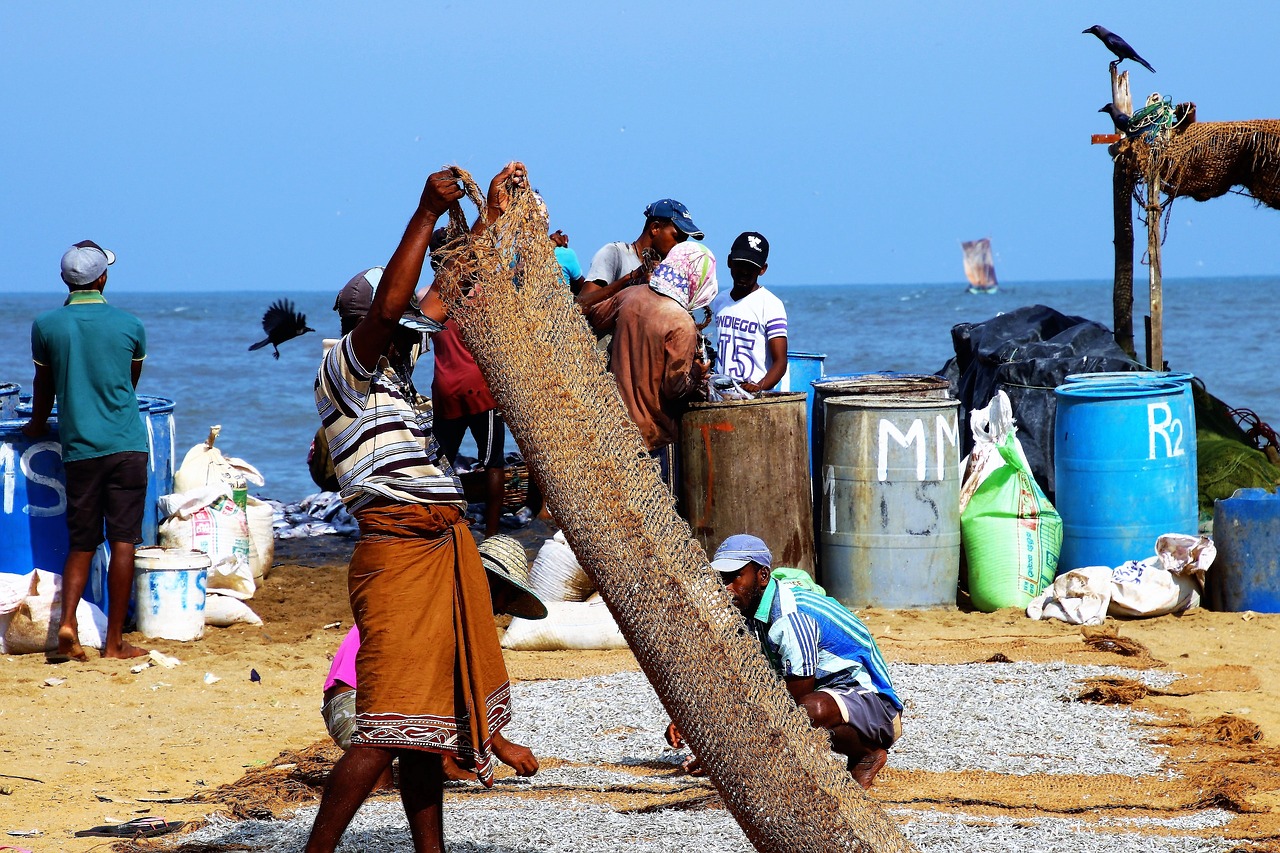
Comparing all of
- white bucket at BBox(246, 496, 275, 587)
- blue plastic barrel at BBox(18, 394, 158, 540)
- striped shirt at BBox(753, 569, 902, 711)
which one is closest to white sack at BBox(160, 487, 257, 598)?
blue plastic barrel at BBox(18, 394, 158, 540)

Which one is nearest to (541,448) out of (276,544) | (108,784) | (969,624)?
(108,784)

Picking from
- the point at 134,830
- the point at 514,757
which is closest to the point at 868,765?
the point at 514,757

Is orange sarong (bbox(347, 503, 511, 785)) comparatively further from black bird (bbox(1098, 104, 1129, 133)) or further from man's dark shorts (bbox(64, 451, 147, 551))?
black bird (bbox(1098, 104, 1129, 133))

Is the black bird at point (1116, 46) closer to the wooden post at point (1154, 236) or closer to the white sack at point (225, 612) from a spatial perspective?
the wooden post at point (1154, 236)

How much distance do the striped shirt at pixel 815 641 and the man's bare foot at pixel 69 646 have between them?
162 inches

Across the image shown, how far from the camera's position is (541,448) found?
3.39 meters

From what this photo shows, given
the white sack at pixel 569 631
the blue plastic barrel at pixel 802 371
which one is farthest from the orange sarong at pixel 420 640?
the blue plastic barrel at pixel 802 371

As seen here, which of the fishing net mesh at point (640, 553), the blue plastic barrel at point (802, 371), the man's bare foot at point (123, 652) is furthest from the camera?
the blue plastic barrel at point (802, 371)

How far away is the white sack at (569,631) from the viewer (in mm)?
7117

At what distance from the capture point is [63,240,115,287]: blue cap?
22.7 ft

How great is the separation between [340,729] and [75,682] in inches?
118

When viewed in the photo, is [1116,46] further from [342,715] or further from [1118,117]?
[342,715]

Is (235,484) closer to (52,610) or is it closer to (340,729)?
(52,610)

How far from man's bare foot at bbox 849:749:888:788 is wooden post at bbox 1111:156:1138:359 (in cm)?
599
